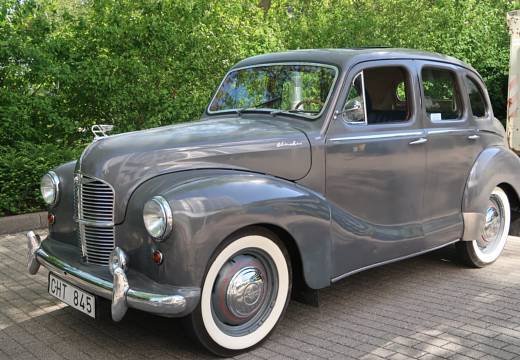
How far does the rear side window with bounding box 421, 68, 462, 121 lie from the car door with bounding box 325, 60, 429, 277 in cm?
20

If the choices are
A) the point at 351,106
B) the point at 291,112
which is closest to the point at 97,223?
the point at 291,112

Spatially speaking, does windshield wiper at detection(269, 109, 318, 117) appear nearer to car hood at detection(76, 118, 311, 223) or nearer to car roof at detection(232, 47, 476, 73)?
car hood at detection(76, 118, 311, 223)

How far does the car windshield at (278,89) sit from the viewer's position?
14.3 feet

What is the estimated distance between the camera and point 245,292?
142 inches

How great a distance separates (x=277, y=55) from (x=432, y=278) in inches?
93.8

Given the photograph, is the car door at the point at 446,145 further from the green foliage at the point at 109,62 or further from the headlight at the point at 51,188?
the green foliage at the point at 109,62

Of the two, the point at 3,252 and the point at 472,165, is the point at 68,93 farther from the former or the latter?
the point at 472,165

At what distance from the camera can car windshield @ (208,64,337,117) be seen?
436 centimetres

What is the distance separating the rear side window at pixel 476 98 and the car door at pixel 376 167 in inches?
35.0

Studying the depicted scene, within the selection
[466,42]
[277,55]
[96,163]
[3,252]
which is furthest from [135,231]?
[466,42]

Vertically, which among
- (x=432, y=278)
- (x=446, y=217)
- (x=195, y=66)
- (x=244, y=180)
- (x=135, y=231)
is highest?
(x=195, y=66)

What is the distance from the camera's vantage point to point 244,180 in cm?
358

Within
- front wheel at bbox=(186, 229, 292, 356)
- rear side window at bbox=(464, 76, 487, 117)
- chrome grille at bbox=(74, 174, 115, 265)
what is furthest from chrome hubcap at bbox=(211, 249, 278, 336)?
rear side window at bbox=(464, 76, 487, 117)

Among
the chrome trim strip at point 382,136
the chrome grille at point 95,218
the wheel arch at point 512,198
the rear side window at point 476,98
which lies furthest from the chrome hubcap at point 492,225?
the chrome grille at point 95,218
